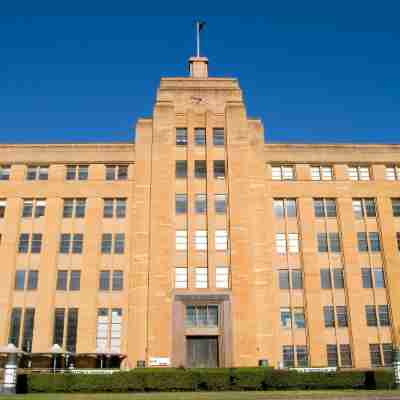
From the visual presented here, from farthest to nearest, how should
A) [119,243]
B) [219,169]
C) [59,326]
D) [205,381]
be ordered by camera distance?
[219,169] < [119,243] < [59,326] < [205,381]

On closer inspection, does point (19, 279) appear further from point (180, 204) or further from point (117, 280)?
point (180, 204)

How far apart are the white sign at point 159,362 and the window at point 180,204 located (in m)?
13.0

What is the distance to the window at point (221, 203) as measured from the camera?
4897 cm

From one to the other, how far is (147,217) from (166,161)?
5.73 meters

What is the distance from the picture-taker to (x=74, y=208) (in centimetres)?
4997

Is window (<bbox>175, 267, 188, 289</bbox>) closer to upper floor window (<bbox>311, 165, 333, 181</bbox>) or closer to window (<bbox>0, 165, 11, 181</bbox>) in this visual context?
upper floor window (<bbox>311, 165, 333, 181</bbox>)

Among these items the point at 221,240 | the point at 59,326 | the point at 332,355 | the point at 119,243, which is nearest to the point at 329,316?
the point at 332,355

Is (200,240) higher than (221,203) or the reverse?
the reverse

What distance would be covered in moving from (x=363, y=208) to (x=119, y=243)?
23.5 metres

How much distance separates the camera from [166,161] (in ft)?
165

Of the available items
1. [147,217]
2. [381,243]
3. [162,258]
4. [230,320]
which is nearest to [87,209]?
[147,217]

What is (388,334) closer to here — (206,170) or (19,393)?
(206,170)

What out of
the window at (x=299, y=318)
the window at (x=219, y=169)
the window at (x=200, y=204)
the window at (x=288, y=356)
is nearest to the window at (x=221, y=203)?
the window at (x=200, y=204)

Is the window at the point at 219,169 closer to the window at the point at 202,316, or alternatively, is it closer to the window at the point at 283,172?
the window at the point at 283,172
